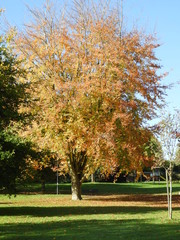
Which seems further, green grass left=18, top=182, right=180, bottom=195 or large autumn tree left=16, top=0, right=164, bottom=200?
green grass left=18, top=182, right=180, bottom=195

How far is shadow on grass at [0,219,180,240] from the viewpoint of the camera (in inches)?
449

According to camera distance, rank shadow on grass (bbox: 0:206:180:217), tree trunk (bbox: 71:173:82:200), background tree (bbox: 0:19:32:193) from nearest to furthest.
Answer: background tree (bbox: 0:19:32:193)
shadow on grass (bbox: 0:206:180:217)
tree trunk (bbox: 71:173:82:200)

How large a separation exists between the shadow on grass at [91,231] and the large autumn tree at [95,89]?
1060 centimetres

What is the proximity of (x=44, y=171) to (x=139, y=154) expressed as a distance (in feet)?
47.5

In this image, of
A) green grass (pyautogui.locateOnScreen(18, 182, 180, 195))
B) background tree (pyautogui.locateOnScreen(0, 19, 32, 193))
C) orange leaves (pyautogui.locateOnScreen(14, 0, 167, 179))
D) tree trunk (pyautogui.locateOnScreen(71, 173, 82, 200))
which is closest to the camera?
background tree (pyautogui.locateOnScreen(0, 19, 32, 193))

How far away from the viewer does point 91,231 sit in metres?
12.7

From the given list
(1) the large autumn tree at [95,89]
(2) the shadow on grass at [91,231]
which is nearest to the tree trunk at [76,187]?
(1) the large autumn tree at [95,89]

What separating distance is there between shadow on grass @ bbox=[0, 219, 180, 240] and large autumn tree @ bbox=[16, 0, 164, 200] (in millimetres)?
10596

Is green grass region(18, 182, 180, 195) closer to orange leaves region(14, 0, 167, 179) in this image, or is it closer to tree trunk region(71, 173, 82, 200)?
tree trunk region(71, 173, 82, 200)

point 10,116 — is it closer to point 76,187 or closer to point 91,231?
point 91,231

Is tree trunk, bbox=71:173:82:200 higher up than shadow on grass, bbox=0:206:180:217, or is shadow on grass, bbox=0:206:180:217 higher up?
tree trunk, bbox=71:173:82:200

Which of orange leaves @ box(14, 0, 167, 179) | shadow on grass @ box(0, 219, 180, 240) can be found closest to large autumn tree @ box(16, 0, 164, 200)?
orange leaves @ box(14, 0, 167, 179)

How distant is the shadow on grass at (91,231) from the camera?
11406 millimetres

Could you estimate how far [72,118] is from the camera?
25781mm
